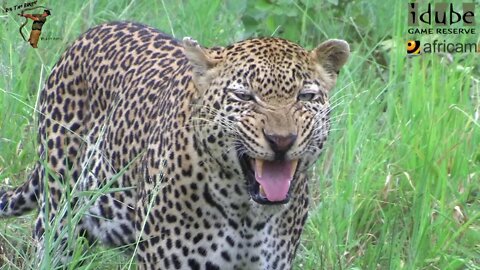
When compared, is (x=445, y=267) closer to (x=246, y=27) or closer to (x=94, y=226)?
(x=94, y=226)

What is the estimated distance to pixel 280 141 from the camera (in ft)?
15.0

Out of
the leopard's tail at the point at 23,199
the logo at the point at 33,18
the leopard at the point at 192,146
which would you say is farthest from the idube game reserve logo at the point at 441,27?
the leopard's tail at the point at 23,199

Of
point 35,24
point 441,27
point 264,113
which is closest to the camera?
point 264,113

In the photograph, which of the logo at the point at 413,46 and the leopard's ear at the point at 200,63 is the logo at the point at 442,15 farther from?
the leopard's ear at the point at 200,63

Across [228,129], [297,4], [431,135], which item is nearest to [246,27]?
[297,4]

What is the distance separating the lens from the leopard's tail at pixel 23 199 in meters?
6.12

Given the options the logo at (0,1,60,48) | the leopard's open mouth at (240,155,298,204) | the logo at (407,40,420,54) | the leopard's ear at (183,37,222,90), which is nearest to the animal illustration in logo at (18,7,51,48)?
the logo at (0,1,60,48)

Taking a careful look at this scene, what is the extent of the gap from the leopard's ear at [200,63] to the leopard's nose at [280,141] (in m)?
0.45

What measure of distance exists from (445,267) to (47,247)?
199cm

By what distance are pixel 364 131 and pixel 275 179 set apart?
187 centimetres

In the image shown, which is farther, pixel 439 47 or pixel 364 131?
pixel 439 47

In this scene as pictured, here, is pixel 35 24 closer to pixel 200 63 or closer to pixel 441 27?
pixel 441 27

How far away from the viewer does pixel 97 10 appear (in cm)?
815

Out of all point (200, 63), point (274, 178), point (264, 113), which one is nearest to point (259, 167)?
point (274, 178)
